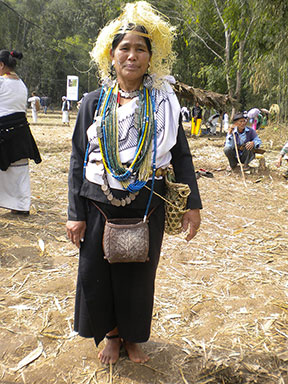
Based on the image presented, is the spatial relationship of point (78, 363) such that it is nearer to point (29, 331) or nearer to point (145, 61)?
point (29, 331)

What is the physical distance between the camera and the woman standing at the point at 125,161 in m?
1.94

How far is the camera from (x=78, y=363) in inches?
89.1

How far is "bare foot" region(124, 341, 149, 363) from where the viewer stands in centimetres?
228

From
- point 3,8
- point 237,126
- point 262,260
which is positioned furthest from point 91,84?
point 262,260

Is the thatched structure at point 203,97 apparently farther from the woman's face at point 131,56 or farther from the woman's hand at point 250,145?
the woman's face at point 131,56

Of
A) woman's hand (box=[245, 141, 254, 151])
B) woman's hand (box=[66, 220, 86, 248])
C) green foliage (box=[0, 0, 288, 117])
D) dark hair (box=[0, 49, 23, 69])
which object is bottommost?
woman's hand (box=[245, 141, 254, 151])

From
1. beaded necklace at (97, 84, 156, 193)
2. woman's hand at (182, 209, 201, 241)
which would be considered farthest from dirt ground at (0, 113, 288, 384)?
beaded necklace at (97, 84, 156, 193)

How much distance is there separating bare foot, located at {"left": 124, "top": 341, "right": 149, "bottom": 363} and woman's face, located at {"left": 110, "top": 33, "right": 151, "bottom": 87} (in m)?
1.72

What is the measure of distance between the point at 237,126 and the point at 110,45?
611cm

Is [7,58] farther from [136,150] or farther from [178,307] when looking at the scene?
[178,307]

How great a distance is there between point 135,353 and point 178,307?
71cm

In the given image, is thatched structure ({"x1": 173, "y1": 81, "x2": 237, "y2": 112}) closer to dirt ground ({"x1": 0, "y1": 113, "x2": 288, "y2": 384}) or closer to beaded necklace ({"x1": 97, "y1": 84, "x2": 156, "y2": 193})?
dirt ground ({"x1": 0, "y1": 113, "x2": 288, "y2": 384})

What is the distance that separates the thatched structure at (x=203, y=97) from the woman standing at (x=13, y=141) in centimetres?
1187

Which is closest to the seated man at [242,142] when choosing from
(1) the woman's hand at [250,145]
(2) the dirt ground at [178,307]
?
(1) the woman's hand at [250,145]
